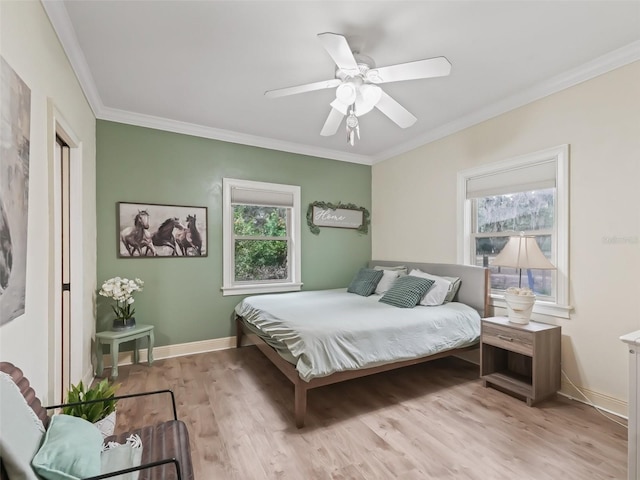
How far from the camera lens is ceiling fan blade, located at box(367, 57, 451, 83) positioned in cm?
184

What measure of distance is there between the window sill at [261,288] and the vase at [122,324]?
102 centimetres

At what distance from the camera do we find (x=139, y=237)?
3.49 meters

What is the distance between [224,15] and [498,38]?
1.84m

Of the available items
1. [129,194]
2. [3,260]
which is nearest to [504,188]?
[3,260]

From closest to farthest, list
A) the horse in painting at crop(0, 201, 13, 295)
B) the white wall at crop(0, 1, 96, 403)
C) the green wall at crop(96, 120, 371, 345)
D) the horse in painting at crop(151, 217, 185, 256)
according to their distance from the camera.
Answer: the horse in painting at crop(0, 201, 13, 295) < the white wall at crop(0, 1, 96, 403) < the green wall at crop(96, 120, 371, 345) < the horse in painting at crop(151, 217, 185, 256)

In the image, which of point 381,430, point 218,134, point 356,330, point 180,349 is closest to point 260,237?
point 218,134

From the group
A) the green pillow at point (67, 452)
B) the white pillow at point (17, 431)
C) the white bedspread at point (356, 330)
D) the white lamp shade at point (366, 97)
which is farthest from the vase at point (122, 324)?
the white lamp shade at point (366, 97)

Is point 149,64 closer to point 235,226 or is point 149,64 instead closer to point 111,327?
point 235,226

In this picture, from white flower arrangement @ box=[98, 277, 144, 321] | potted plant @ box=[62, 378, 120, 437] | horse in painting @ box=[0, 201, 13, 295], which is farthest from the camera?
white flower arrangement @ box=[98, 277, 144, 321]

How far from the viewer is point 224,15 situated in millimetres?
1967

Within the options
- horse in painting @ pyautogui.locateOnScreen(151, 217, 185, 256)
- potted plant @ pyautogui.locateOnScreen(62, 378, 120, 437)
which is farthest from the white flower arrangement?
potted plant @ pyautogui.locateOnScreen(62, 378, 120, 437)

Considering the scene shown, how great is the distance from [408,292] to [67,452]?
2859mm

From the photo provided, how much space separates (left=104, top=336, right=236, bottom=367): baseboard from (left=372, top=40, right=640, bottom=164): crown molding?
3591 millimetres

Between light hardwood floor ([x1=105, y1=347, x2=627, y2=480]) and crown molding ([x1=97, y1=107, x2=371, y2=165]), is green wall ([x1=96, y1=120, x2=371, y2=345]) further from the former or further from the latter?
light hardwood floor ([x1=105, y1=347, x2=627, y2=480])
